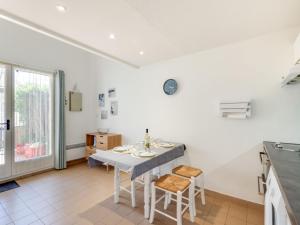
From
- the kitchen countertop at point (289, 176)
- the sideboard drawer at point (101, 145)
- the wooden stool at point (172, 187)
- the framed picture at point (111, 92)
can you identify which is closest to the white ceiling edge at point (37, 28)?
the framed picture at point (111, 92)

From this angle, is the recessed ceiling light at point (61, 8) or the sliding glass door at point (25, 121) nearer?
the recessed ceiling light at point (61, 8)

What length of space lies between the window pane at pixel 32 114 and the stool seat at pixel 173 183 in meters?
3.03

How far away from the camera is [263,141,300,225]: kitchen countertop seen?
0.76m

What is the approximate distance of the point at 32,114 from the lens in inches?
137

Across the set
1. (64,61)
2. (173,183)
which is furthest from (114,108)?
(173,183)

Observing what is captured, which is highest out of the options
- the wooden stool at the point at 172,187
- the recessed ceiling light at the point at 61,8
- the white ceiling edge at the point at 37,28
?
the recessed ceiling light at the point at 61,8

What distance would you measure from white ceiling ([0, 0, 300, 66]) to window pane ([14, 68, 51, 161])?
6.30 ft

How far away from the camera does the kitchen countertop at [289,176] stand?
2.49 feet

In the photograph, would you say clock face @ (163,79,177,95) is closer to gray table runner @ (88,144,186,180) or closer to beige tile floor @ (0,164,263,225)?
gray table runner @ (88,144,186,180)

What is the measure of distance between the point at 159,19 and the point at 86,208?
270 cm

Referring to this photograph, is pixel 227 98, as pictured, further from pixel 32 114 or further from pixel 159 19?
pixel 32 114

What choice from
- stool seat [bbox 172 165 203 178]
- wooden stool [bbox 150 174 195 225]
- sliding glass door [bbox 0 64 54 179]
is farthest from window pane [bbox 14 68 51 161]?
stool seat [bbox 172 165 203 178]

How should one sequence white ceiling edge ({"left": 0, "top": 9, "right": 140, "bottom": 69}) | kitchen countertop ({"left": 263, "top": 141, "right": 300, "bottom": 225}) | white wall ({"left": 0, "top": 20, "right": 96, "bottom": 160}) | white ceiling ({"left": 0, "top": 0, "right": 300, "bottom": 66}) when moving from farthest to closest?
white wall ({"left": 0, "top": 20, "right": 96, "bottom": 160}), white ceiling edge ({"left": 0, "top": 9, "right": 140, "bottom": 69}), white ceiling ({"left": 0, "top": 0, "right": 300, "bottom": 66}), kitchen countertop ({"left": 263, "top": 141, "right": 300, "bottom": 225})

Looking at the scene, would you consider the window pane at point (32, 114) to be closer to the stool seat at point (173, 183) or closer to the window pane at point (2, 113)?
the window pane at point (2, 113)
